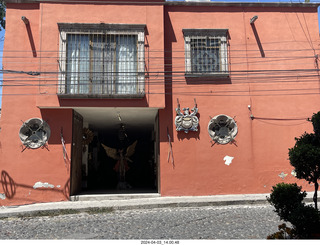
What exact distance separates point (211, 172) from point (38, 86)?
6.45 metres

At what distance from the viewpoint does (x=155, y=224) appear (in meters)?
7.30

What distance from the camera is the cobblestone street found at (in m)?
6.37

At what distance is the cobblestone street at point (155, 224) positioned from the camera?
6.37m

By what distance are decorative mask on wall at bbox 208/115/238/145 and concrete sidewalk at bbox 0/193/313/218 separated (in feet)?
6.38

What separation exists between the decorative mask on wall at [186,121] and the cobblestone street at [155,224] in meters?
2.85

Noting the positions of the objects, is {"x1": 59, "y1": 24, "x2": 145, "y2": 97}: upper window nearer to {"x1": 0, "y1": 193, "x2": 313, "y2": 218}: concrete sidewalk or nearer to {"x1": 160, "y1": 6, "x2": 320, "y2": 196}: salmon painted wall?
{"x1": 160, "y1": 6, "x2": 320, "y2": 196}: salmon painted wall

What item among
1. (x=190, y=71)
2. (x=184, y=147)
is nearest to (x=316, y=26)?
(x=190, y=71)

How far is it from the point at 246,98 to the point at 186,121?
2.31 metres

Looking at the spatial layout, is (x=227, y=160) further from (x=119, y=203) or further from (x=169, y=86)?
(x=119, y=203)

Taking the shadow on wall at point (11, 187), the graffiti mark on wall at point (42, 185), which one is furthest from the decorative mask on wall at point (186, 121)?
the graffiti mark on wall at point (42, 185)

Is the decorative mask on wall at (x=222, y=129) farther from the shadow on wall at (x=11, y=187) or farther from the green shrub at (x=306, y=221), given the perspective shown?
the green shrub at (x=306, y=221)

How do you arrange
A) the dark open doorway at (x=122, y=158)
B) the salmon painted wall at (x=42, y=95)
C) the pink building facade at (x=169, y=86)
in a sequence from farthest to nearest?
the dark open doorway at (x=122, y=158)
the pink building facade at (x=169, y=86)
the salmon painted wall at (x=42, y=95)

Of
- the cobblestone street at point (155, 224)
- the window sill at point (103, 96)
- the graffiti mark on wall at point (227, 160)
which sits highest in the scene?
the window sill at point (103, 96)

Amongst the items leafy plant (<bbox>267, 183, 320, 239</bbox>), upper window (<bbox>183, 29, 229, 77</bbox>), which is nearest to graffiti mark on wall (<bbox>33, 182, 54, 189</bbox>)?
upper window (<bbox>183, 29, 229, 77</bbox>)
